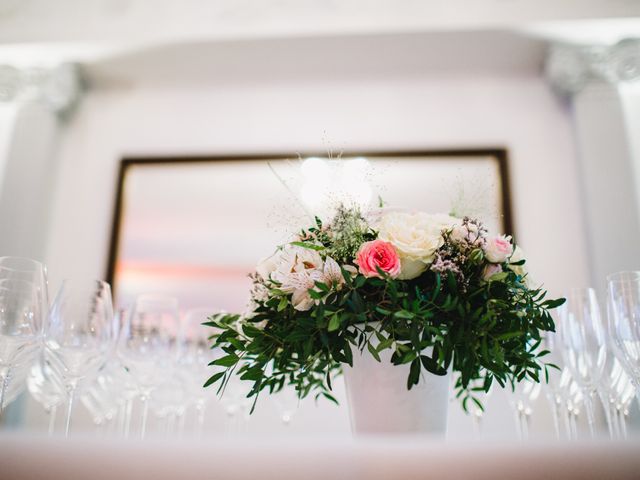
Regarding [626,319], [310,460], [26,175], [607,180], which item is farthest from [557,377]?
[26,175]

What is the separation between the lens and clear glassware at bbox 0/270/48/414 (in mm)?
876

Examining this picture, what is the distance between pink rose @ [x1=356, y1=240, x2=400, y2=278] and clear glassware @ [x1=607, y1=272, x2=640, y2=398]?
0.35 metres

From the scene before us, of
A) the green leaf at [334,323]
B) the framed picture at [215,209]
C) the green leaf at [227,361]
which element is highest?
the framed picture at [215,209]

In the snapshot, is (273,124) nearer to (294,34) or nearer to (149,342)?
(294,34)

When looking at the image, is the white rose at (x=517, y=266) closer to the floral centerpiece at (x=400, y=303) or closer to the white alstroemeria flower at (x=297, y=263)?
the floral centerpiece at (x=400, y=303)

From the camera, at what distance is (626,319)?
0.87 meters

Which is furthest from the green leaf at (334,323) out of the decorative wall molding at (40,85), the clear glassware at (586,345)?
the decorative wall molding at (40,85)

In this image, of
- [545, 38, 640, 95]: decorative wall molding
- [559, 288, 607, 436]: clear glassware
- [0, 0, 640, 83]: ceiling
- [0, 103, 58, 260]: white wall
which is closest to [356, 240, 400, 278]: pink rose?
[559, 288, 607, 436]: clear glassware

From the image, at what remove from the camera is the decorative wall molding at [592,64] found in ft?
8.68

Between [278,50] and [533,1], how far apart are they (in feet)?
4.15

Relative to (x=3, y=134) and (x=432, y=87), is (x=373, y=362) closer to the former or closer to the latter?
(x=432, y=87)

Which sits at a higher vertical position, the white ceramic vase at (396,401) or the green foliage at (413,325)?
the green foliage at (413,325)

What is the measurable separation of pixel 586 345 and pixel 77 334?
0.93m

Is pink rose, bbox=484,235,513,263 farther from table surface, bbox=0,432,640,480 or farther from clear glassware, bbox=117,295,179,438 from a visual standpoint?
clear glassware, bbox=117,295,179,438
